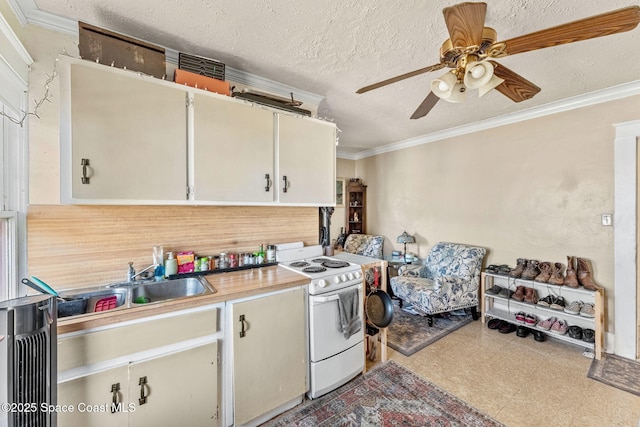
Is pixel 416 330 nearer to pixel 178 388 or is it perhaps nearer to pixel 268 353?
pixel 268 353

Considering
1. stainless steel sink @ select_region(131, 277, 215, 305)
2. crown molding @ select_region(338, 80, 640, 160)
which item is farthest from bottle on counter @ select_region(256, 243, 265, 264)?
crown molding @ select_region(338, 80, 640, 160)

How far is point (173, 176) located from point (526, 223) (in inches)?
148

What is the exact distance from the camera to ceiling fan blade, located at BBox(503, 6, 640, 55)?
1.06 m

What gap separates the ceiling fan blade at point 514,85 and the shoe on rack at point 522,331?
2.55m

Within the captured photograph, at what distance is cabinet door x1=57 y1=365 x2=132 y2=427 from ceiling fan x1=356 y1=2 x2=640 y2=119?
2.31 metres

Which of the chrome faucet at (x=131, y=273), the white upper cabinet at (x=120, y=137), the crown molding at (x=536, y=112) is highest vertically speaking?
the crown molding at (x=536, y=112)

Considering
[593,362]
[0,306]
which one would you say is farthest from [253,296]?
[593,362]

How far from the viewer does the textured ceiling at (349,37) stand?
144 centimetres

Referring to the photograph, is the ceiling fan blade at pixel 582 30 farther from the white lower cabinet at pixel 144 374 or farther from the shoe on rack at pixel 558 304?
the shoe on rack at pixel 558 304

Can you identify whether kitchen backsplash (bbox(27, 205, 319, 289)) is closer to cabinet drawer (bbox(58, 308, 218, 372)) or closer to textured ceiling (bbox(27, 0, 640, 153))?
cabinet drawer (bbox(58, 308, 218, 372))

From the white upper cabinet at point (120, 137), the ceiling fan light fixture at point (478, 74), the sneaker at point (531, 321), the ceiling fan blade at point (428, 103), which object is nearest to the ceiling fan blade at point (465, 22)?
the ceiling fan light fixture at point (478, 74)

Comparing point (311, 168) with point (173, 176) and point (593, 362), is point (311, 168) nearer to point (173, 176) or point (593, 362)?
point (173, 176)

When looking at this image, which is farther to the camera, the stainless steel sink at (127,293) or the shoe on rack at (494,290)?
the shoe on rack at (494,290)

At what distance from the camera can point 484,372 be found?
2.28 metres
